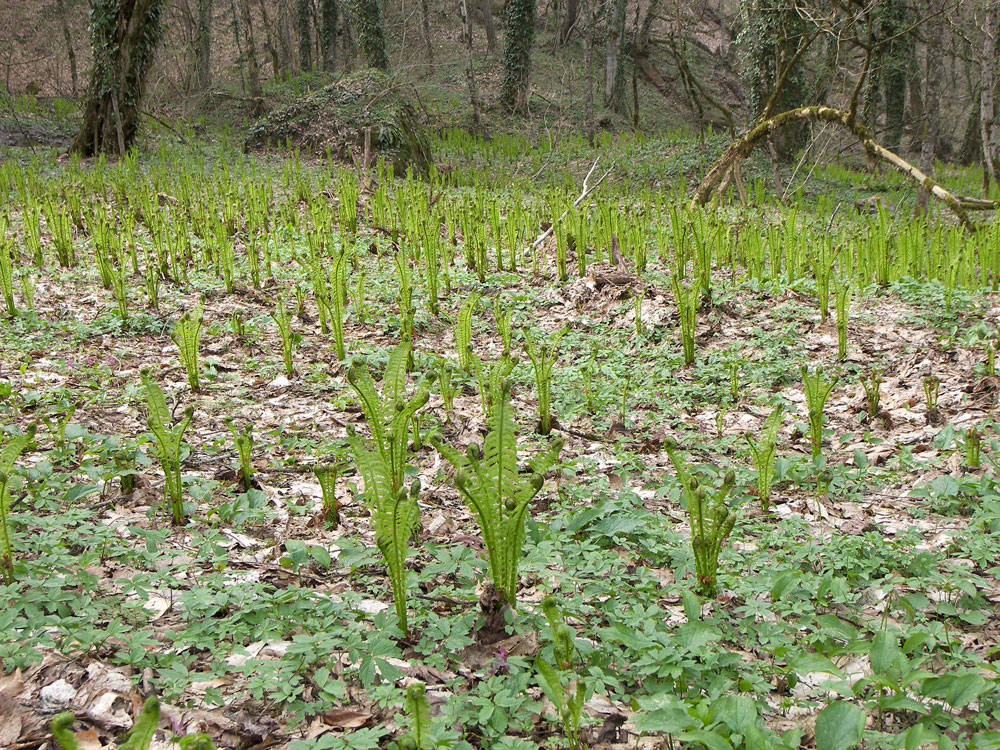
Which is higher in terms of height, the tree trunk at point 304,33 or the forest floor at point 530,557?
the tree trunk at point 304,33

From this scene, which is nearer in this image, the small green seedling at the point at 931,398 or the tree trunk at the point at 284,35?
the small green seedling at the point at 931,398

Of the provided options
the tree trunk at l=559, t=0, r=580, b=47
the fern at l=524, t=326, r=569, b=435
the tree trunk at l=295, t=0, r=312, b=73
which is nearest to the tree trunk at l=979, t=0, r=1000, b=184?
the fern at l=524, t=326, r=569, b=435

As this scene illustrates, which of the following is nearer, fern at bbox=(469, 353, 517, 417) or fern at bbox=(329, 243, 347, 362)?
fern at bbox=(469, 353, 517, 417)

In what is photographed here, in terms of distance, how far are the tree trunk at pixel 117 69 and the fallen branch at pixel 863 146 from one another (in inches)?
324

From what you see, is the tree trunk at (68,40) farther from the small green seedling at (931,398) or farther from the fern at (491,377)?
the small green seedling at (931,398)

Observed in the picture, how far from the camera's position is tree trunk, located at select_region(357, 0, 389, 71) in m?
14.1

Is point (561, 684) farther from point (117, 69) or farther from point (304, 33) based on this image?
point (304, 33)

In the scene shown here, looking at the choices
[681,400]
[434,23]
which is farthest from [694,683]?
[434,23]

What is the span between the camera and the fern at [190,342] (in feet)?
10.4

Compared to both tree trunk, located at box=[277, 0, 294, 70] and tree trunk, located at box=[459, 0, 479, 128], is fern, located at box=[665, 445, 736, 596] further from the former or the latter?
tree trunk, located at box=[277, 0, 294, 70]

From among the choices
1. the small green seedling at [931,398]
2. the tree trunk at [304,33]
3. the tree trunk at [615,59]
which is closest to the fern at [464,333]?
the small green seedling at [931,398]

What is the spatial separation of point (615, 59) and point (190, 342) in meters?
17.4

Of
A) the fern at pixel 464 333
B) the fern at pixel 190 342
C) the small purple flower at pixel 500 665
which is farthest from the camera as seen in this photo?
the fern at pixel 464 333

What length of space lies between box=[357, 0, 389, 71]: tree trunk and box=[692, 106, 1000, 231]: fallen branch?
9.24 meters
